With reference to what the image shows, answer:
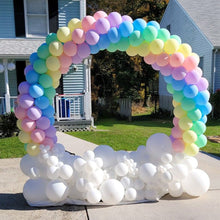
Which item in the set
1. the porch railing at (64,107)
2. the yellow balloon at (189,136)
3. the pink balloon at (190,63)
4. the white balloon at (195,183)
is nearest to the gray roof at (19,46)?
the porch railing at (64,107)

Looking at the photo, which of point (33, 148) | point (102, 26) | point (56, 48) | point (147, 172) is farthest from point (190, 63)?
point (33, 148)

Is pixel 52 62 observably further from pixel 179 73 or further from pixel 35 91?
pixel 179 73

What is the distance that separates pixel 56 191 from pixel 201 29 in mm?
13694

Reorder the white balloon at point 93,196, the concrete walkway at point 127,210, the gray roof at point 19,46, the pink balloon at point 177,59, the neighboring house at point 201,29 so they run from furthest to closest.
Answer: the neighboring house at point 201,29 < the gray roof at point 19,46 < the pink balloon at point 177,59 < the white balloon at point 93,196 < the concrete walkway at point 127,210

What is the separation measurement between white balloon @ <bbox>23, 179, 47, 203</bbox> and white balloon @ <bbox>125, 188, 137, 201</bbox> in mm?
1217

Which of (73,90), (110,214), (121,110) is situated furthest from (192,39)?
(110,214)

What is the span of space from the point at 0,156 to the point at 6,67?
5.22m

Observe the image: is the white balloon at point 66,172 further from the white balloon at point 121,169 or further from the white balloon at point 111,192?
the white balloon at point 121,169

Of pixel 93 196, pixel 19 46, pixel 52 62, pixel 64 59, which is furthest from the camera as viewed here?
pixel 19 46

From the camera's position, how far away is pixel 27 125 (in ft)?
12.3

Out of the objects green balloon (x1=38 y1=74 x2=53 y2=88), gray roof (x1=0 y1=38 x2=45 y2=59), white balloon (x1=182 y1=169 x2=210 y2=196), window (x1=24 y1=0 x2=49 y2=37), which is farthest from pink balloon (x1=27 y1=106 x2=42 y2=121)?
window (x1=24 y1=0 x2=49 y2=37)

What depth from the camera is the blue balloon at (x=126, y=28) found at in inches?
146

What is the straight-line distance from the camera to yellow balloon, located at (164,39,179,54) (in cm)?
379

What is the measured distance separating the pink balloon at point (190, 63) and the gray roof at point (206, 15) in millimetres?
10701
